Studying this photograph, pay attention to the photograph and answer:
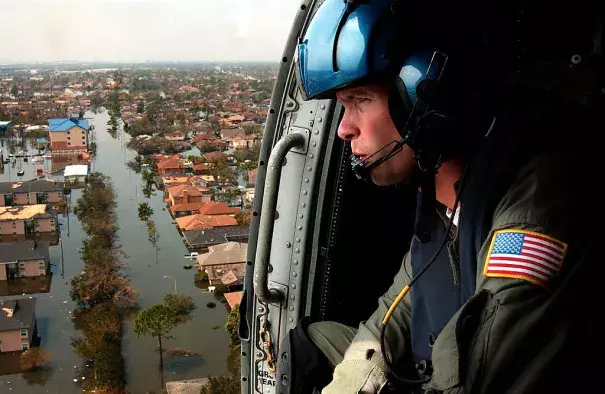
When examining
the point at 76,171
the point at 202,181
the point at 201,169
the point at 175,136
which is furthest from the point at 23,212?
the point at 175,136

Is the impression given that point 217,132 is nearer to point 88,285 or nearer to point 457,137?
point 88,285

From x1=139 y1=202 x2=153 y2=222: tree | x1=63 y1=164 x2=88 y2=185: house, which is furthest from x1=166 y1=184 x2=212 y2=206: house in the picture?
x1=63 y1=164 x2=88 y2=185: house

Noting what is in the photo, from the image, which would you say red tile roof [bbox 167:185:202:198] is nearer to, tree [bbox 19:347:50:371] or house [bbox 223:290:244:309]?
house [bbox 223:290:244:309]

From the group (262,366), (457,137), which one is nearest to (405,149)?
(457,137)

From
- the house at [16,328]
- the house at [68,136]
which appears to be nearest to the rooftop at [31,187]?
the house at [68,136]

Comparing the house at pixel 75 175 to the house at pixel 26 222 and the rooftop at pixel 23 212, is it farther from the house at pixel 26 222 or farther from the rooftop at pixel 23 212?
the house at pixel 26 222
